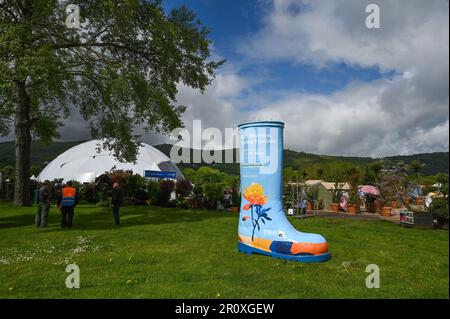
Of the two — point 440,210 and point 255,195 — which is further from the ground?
point 255,195

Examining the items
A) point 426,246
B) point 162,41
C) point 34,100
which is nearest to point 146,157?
point 34,100

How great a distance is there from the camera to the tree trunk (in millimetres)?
20016

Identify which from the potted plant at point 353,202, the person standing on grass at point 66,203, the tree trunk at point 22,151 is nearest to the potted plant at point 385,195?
the potted plant at point 353,202

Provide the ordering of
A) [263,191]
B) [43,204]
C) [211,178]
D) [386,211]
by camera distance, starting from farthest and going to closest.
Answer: [211,178], [386,211], [43,204], [263,191]

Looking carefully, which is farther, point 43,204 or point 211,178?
point 211,178

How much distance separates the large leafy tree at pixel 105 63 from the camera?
13953 mm

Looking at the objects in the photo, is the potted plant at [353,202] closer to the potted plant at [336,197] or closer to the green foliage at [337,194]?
the potted plant at [336,197]

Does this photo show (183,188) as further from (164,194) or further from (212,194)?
(212,194)

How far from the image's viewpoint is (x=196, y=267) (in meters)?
7.29

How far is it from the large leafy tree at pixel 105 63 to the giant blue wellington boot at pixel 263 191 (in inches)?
325

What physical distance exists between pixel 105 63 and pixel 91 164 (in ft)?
94.6

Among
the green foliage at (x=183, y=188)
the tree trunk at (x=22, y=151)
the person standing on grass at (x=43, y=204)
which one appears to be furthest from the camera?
the green foliage at (x=183, y=188)

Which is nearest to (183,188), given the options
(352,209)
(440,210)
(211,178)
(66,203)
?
(352,209)

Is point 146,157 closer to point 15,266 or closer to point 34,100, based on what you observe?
point 34,100
